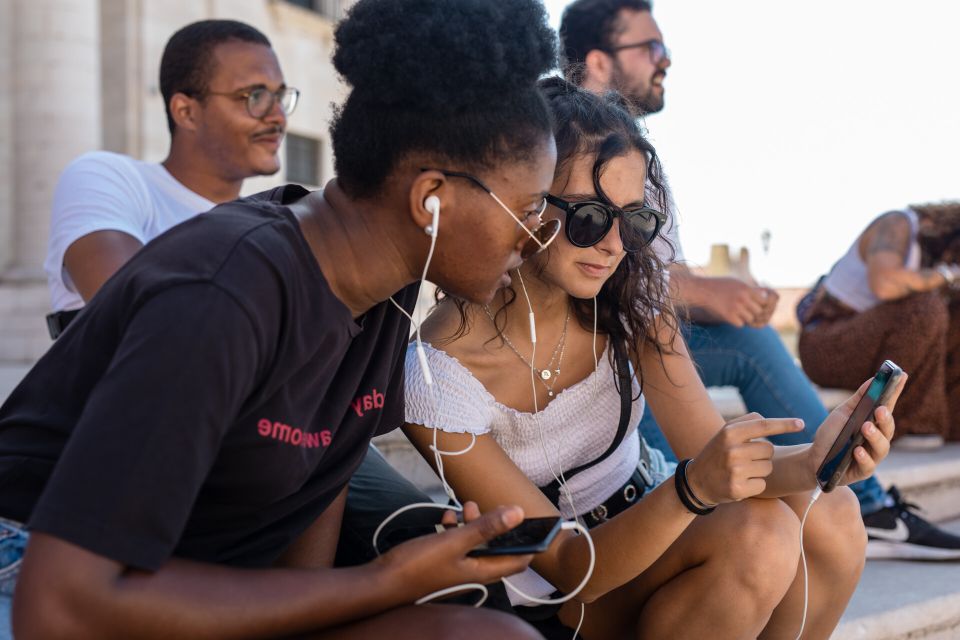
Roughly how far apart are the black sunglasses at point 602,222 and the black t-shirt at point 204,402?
0.64m

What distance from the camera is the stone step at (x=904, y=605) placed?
10.1 ft

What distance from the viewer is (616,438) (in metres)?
2.62

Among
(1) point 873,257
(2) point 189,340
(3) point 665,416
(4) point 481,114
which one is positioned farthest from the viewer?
(1) point 873,257

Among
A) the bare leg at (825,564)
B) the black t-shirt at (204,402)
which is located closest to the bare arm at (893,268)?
the bare leg at (825,564)

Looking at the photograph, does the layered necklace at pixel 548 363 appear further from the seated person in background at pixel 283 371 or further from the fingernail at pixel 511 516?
the fingernail at pixel 511 516

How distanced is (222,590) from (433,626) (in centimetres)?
35

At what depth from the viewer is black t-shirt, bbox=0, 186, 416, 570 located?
127 centimetres

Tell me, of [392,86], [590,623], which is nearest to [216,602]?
[392,86]

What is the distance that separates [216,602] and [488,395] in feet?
3.90

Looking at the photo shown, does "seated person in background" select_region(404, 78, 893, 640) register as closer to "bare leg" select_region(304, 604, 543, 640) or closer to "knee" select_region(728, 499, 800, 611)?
"knee" select_region(728, 499, 800, 611)

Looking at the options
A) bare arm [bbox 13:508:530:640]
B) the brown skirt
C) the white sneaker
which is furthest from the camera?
the white sneaker

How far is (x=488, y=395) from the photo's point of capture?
2480 millimetres

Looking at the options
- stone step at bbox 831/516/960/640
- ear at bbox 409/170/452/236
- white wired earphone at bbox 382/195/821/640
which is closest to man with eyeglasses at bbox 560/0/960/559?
stone step at bbox 831/516/960/640

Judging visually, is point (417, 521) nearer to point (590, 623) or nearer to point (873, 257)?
point (590, 623)
